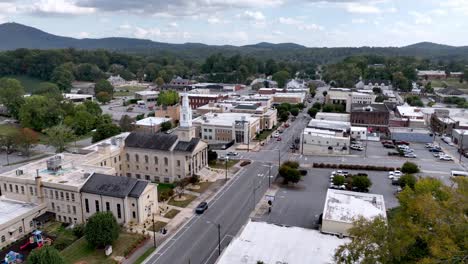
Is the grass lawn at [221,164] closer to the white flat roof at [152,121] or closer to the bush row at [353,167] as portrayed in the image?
the bush row at [353,167]

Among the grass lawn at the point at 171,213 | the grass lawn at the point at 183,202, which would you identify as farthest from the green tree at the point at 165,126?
the grass lawn at the point at 171,213

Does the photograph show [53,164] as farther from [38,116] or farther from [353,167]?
[38,116]

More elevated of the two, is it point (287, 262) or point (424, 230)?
point (424, 230)

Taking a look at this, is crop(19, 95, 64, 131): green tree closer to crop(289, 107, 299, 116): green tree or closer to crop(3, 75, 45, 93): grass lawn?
crop(289, 107, 299, 116): green tree

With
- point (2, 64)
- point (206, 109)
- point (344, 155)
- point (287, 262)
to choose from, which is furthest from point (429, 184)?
point (2, 64)

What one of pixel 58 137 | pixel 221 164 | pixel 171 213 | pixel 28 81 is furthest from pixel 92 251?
pixel 28 81

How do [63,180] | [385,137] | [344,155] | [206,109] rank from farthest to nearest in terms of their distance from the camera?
1. [206,109]
2. [385,137]
3. [344,155]
4. [63,180]

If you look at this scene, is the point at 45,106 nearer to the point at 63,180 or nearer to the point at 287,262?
the point at 63,180

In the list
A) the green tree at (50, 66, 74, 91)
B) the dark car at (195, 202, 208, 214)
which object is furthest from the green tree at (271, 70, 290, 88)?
the dark car at (195, 202, 208, 214)
